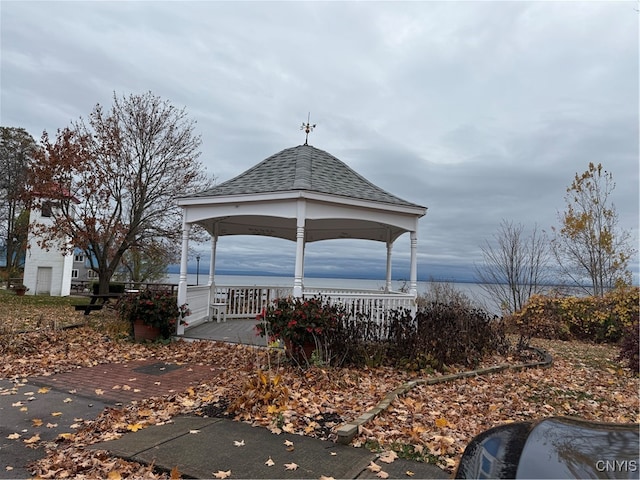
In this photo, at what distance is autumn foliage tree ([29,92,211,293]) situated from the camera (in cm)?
1494

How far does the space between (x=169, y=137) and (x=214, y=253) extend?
786cm

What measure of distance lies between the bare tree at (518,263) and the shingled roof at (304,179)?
34.0 ft

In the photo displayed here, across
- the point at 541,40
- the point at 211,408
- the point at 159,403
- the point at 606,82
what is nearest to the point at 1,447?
the point at 159,403

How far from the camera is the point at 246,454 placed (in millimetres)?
3422

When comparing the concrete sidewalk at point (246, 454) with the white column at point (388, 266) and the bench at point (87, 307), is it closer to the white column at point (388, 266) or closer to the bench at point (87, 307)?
the white column at point (388, 266)

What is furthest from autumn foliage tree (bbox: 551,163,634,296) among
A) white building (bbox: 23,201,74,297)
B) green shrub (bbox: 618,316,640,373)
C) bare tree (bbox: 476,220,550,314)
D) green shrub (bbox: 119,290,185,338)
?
white building (bbox: 23,201,74,297)

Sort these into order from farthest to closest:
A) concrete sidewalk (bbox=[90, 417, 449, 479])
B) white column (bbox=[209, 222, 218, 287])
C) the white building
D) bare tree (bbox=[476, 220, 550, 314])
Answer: the white building
bare tree (bbox=[476, 220, 550, 314])
white column (bbox=[209, 222, 218, 287])
concrete sidewalk (bbox=[90, 417, 449, 479])

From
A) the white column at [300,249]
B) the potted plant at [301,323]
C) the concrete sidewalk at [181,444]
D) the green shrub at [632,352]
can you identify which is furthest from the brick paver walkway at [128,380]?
the green shrub at [632,352]

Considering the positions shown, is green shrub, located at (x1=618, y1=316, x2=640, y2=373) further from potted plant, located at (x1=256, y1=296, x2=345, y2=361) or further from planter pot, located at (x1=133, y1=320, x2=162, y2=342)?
planter pot, located at (x1=133, y1=320, x2=162, y2=342)

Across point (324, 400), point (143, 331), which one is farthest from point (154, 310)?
point (324, 400)

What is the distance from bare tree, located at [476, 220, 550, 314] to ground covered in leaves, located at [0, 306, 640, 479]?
10031 millimetres

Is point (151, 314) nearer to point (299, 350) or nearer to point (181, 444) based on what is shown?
point (299, 350)

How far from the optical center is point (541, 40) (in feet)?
22.6

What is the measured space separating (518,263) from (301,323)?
14.5 metres
